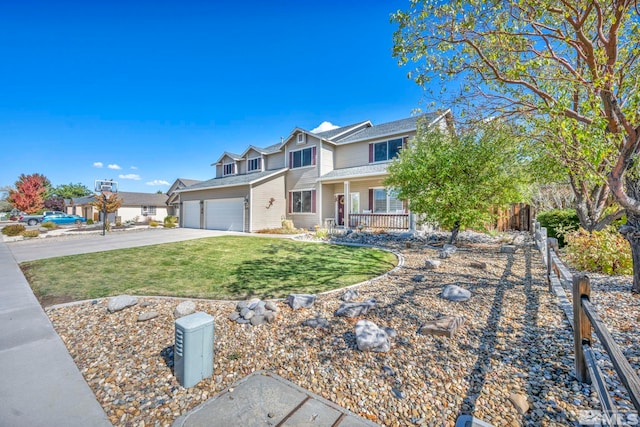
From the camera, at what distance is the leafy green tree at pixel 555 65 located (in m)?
4.11

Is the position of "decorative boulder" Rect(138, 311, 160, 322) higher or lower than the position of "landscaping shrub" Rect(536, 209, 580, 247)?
lower

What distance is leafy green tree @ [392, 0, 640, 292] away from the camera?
4109 mm

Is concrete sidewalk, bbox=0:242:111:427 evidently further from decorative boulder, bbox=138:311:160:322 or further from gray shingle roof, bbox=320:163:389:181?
gray shingle roof, bbox=320:163:389:181

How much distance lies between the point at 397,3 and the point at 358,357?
7766 millimetres

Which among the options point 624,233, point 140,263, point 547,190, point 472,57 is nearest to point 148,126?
point 140,263

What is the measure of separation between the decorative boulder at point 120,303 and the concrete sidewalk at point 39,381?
0.72m

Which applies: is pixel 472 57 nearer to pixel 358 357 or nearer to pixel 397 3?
pixel 397 3

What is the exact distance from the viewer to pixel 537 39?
5.60 m

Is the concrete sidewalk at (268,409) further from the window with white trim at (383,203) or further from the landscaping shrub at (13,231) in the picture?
the landscaping shrub at (13,231)

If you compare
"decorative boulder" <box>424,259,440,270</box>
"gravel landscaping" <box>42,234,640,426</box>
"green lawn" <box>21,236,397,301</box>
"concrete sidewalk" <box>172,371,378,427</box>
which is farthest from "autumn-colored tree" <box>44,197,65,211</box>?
"concrete sidewalk" <box>172,371,378,427</box>

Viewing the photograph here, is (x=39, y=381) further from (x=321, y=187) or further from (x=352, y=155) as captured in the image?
(x=352, y=155)

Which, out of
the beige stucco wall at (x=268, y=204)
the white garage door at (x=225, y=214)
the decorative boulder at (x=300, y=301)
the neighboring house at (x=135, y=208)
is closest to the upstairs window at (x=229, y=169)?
the white garage door at (x=225, y=214)

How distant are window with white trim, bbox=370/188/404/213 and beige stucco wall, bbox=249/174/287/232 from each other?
6489mm

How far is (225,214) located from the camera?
19469 mm
